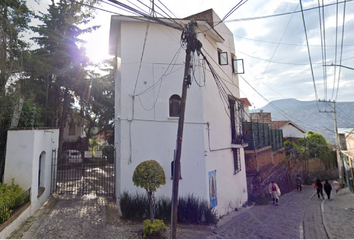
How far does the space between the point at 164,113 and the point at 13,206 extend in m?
6.07

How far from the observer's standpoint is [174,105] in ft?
32.2

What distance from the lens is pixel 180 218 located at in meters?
8.41

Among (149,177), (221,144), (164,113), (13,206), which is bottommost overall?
(13,206)

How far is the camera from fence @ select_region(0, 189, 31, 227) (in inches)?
228

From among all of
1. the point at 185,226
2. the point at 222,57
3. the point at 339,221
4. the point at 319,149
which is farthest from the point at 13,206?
the point at 319,149

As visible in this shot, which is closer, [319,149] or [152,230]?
[152,230]

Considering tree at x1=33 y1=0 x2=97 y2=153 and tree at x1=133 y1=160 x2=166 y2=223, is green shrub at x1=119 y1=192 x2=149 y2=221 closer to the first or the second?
tree at x1=133 y1=160 x2=166 y2=223

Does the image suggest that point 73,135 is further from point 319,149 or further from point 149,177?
point 319,149

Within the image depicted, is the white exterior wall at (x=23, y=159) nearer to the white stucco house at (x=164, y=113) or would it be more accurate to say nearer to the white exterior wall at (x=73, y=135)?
the white stucco house at (x=164, y=113)

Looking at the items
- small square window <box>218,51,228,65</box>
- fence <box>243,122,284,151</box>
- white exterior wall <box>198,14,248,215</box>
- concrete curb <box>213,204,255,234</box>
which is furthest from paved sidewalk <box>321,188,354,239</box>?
small square window <box>218,51,228,65</box>

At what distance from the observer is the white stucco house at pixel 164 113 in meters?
9.02

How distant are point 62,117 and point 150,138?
1560 cm

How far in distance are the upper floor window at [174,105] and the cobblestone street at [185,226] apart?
458 centimetres

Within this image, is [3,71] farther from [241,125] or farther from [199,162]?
[241,125]
